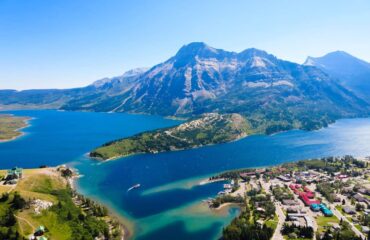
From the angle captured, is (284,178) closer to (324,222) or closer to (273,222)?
(324,222)

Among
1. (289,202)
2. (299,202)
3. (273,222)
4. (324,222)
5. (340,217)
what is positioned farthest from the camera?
(299,202)

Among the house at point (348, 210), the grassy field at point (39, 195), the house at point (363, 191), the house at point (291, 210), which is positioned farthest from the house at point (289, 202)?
the grassy field at point (39, 195)

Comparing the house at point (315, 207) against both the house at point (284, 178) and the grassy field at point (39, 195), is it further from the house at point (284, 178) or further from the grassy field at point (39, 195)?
the grassy field at point (39, 195)

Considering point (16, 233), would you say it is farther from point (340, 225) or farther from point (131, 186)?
point (340, 225)

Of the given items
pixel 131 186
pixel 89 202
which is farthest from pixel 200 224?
pixel 131 186

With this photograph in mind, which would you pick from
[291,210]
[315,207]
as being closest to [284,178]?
[315,207]

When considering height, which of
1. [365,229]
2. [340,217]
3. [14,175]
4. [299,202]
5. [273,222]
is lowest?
[340,217]
